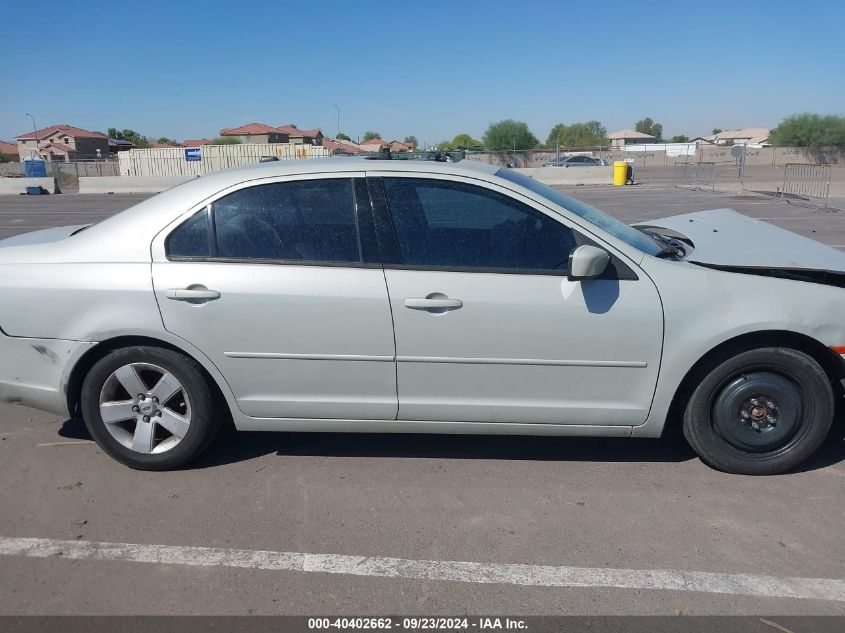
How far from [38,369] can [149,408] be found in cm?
65

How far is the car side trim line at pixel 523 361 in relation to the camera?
3.61 meters

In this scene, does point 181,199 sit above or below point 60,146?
below

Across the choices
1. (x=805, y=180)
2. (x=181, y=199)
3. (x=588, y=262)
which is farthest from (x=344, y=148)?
(x=588, y=262)

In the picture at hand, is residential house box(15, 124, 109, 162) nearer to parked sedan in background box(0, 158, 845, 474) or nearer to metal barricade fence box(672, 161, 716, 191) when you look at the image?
metal barricade fence box(672, 161, 716, 191)

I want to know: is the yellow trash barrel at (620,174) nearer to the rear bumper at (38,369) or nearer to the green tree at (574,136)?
the rear bumper at (38,369)

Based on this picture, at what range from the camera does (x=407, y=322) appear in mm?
3615

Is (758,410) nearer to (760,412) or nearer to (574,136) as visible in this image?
(760,412)

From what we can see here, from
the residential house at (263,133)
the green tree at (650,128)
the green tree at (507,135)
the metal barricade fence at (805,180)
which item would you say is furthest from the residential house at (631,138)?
the metal barricade fence at (805,180)

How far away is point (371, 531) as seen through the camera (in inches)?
133

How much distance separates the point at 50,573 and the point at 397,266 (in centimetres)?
209

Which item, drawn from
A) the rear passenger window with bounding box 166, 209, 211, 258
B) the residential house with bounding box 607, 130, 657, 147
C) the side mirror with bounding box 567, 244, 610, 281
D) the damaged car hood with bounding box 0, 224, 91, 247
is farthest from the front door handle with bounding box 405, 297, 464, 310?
the residential house with bounding box 607, 130, 657, 147

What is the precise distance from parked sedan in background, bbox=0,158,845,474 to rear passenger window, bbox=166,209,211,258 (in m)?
0.01
